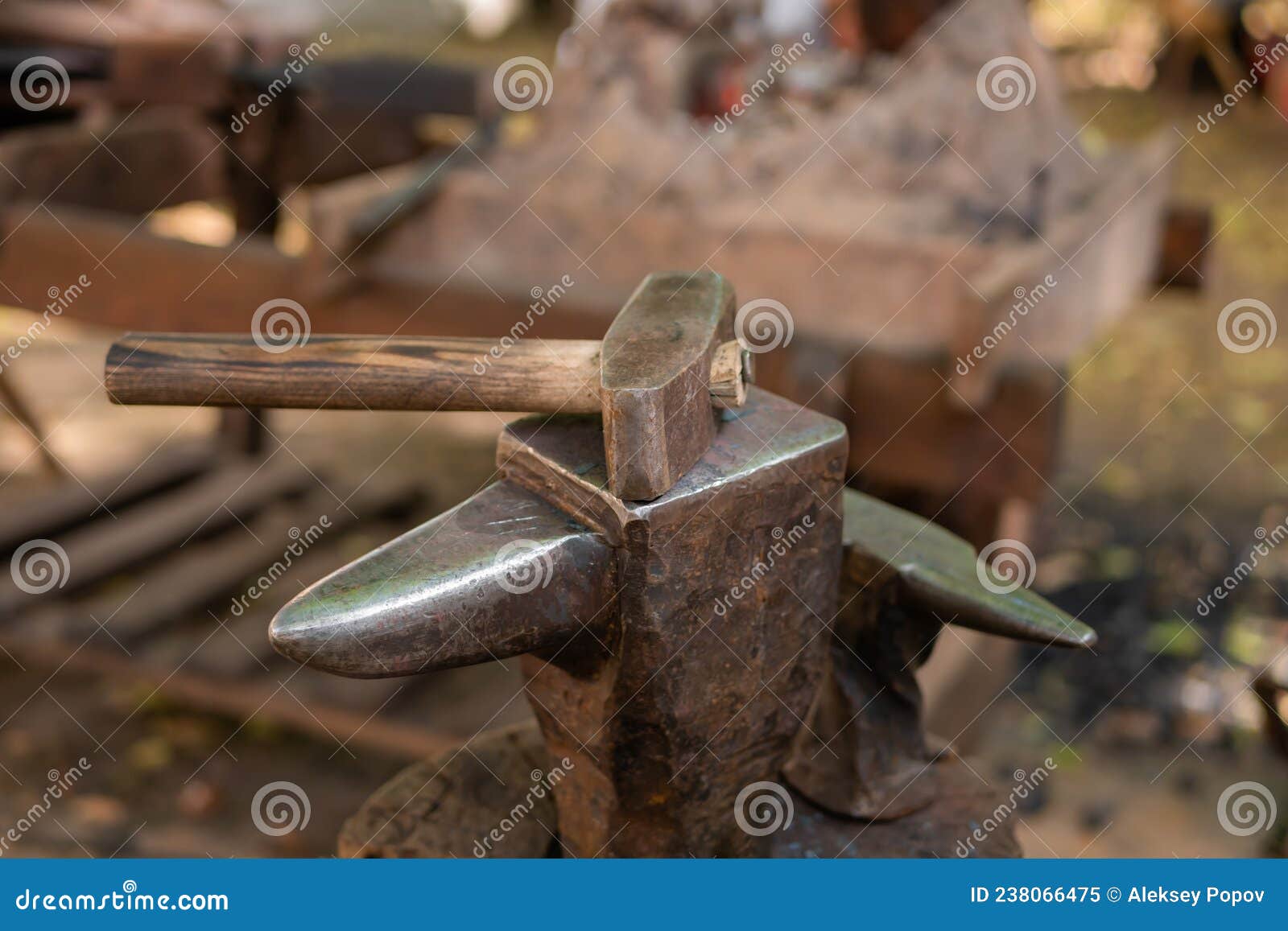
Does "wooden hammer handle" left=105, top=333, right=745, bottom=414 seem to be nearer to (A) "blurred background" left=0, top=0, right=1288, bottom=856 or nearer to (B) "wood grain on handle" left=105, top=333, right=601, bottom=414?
(B) "wood grain on handle" left=105, top=333, right=601, bottom=414

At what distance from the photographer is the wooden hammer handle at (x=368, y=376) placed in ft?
4.76

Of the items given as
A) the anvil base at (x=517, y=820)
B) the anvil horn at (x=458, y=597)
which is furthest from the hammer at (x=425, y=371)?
the anvil base at (x=517, y=820)

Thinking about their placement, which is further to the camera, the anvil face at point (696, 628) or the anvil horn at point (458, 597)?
the anvil face at point (696, 628)

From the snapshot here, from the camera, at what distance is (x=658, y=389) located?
1.32 meters

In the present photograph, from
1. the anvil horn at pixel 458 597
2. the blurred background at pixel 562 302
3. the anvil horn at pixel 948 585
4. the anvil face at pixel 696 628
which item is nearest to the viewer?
the anvil horn at pixel 458 597

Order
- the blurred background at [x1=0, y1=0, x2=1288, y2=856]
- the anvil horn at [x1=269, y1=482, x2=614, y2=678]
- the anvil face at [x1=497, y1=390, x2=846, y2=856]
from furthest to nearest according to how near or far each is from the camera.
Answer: the blurred background at [x1=0, y1=0, x2=1288, y2=856] → the anvil face at [x1=497, y1=390, x2=846, y2=856] → the anvil horn at [x1=269, y1=482, x2=614, y2=678]

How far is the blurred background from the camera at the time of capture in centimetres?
336

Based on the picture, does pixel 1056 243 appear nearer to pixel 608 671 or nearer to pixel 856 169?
pixel 856 169

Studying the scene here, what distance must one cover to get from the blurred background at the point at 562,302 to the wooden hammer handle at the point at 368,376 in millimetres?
1518

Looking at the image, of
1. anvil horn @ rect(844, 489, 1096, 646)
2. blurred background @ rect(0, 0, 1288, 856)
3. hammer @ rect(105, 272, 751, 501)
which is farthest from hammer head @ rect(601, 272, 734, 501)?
blurred background @ rect(0, 0, 1288, 856)

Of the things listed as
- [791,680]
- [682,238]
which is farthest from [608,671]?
[682,238]

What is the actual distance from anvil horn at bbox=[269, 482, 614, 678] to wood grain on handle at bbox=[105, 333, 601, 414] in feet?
0.42

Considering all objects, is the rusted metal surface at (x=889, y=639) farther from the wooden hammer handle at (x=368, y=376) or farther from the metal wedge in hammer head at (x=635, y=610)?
the wooden hammer handle at (x=368, y=376)

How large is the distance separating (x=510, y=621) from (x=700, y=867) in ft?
1.33
